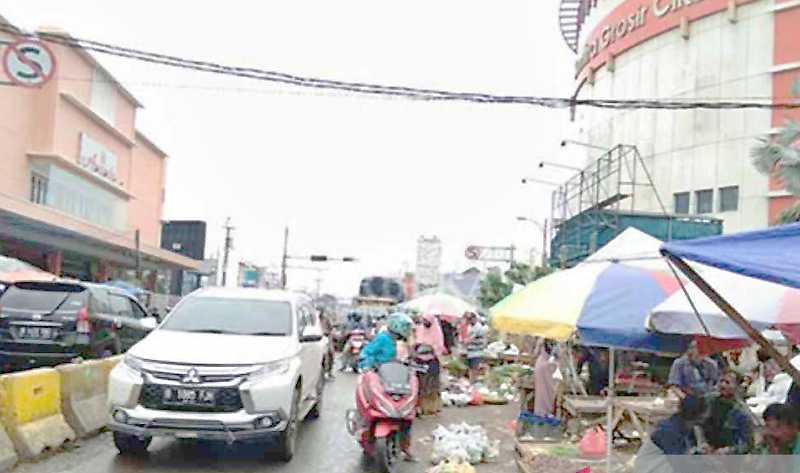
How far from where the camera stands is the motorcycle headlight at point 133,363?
8625mm

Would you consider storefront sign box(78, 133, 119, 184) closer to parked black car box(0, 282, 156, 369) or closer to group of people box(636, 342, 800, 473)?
parked black car box(0, 282, 156, 369)

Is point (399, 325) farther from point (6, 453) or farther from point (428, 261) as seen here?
point (428, 261)

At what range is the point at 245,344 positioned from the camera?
918cm

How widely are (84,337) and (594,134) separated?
38761 millimetres

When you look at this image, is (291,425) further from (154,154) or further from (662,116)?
(154,154)

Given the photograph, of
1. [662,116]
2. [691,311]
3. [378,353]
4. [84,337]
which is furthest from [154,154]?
[691,311]

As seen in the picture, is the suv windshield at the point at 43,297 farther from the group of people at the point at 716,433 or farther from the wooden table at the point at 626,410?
the group of people at the point at 716,433

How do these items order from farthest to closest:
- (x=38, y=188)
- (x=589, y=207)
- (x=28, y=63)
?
1. (x=38, y=188)
2. (x=589, y=207)
3. (x=28, y=63)

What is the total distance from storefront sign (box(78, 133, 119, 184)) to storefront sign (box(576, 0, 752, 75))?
26.3m

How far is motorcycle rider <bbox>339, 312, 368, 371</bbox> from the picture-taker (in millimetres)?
23198

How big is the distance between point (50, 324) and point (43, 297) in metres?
0.60

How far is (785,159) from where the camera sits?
1616cm

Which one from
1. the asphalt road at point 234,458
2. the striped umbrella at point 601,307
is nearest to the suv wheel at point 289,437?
the asphalt road at point 234,458

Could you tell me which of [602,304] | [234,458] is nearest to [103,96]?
[234,458]
